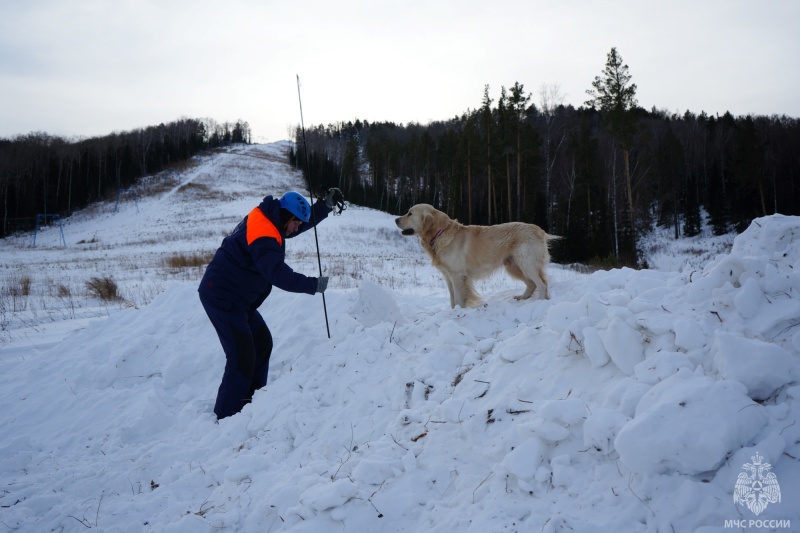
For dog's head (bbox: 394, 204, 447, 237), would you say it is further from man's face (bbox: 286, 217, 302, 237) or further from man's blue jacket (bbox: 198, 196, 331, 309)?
man's blue jacket (bbox: 198, 196, 331, 309)

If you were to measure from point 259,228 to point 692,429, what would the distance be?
3.67 m

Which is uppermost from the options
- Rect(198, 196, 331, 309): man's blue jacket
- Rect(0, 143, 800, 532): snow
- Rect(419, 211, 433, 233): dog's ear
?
Rect(419, 211, 433, 233): dog's ear

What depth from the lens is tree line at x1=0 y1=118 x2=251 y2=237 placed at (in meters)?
48.4

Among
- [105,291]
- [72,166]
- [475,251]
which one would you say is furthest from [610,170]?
[72,166]

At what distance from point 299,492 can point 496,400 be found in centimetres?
144

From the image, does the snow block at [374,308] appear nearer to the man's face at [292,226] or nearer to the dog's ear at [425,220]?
the dog's ear at [425,220]

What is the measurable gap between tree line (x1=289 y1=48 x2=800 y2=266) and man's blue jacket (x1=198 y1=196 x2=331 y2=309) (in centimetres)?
2250

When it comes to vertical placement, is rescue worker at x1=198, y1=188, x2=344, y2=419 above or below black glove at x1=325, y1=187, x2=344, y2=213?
below

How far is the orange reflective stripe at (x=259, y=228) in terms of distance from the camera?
13.5 feet

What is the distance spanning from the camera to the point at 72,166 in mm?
55250

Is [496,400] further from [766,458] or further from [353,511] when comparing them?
[766,458]

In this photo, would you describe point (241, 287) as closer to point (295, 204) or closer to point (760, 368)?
point (295, 204)

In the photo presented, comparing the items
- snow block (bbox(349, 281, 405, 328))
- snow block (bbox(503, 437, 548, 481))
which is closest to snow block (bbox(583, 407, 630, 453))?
snow block (bbox(503, 437, 548, 481))

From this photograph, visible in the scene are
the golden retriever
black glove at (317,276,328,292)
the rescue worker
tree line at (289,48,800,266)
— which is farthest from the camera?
tree line at (289,48,800,266)
